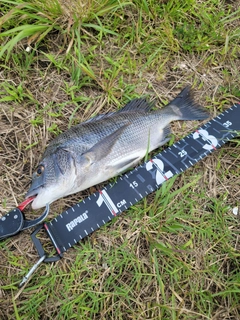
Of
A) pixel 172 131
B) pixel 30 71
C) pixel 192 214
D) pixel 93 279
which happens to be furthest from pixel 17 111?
pixel 192 214

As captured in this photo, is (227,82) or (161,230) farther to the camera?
(227,82)

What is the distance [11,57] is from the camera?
152 inches

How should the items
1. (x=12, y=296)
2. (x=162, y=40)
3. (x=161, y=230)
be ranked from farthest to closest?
(x=162, y=40)
(x=161, y=230)
(x=12, y=296)

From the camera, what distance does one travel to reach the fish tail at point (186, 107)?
377 centimetres

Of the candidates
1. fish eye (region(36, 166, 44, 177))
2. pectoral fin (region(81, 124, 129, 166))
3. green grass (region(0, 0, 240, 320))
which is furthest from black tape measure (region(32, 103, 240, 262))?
fish eye (region(36, 166, 44, 177))

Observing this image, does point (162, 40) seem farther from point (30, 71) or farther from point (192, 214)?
point (192, 214)

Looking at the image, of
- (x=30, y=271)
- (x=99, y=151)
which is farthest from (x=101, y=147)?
(x=30, y=271)

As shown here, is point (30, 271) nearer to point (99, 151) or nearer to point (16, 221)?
point (16, 221)

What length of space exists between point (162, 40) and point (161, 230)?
2.42 meters

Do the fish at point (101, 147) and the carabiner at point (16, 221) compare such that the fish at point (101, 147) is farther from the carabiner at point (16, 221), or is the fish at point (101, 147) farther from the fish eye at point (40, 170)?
the carabiner at point (16, 221)

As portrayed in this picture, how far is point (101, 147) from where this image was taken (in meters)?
3.31

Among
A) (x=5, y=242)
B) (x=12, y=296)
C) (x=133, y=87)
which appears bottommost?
(x=12, y=296)

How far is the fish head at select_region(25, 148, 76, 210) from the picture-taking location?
3156mm

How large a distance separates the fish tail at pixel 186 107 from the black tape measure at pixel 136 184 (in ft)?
0.53
